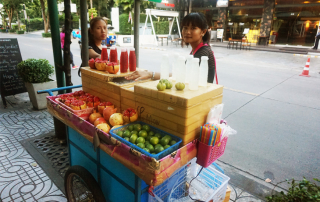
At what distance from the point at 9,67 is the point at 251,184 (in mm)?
5699

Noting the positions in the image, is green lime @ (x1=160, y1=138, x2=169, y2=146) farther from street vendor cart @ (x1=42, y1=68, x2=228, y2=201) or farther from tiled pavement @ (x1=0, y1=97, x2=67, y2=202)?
tiled pavement @ (x1=0, y1=97, x2=67, y2=202)

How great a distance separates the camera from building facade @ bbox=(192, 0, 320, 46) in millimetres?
18078

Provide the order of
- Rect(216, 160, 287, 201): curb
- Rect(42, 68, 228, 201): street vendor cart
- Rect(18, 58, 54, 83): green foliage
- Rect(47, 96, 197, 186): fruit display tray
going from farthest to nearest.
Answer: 1. Rect(18, 58, 54, 83): green foliage
2. Rect(216, 160, 287, 201): curb
3. Rect(42, 68, 228, 201): street vendor cart
4. Rect(47, 96, 197, 186): fruit display tray

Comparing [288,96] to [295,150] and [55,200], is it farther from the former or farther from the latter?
[55,200]

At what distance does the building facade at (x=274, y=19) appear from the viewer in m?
18.1

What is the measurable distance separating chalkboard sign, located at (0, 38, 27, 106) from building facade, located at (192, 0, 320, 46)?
19.1 meters

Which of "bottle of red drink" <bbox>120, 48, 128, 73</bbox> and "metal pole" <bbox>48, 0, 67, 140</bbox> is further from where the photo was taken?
"metal pole" <bbox>48, 0, 67, 140</bbox>

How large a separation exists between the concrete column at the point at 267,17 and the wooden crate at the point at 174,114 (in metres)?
20.6

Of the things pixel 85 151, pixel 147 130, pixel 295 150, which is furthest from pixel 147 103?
pixel 295 150

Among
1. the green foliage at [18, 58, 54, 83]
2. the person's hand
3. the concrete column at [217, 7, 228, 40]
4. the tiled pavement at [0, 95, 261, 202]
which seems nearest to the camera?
the person's hand

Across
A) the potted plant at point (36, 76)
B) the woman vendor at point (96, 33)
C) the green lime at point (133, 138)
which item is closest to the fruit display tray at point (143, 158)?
the green lime at point (133, 138)

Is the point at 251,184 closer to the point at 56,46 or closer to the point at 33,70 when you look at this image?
the point at 56,46

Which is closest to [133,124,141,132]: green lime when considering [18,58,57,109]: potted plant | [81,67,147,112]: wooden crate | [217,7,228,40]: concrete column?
[81,67,147,112]: wooden crate

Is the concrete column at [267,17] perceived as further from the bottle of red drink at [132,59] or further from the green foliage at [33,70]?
the bottle of red drink at [132,59]
